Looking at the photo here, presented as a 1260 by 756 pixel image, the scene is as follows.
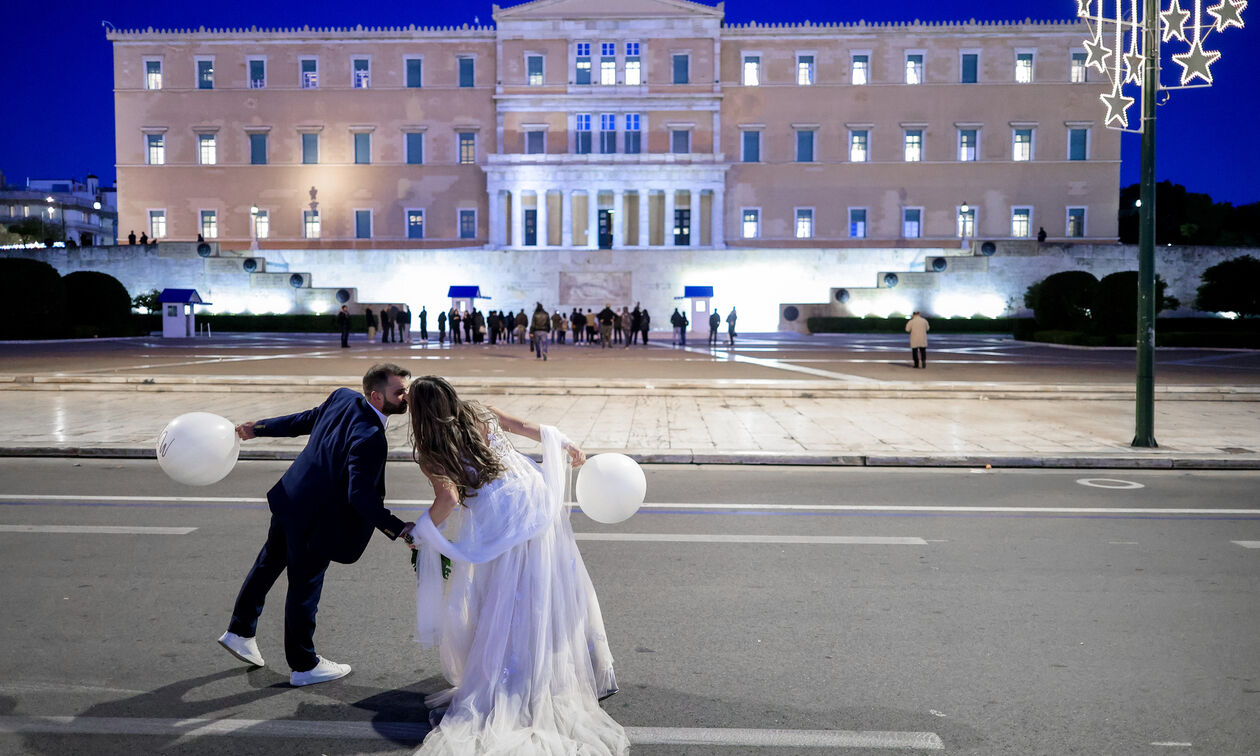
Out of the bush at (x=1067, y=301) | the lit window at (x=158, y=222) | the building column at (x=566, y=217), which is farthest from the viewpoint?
the lit window at (x=158, y=222)

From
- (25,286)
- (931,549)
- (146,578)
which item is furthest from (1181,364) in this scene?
(25,286)

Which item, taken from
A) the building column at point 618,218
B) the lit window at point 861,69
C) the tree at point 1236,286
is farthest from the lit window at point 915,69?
the tree at point 1236,286

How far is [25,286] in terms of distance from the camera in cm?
3534

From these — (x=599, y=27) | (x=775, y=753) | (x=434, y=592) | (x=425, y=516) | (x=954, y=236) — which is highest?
(x=599, y=27)

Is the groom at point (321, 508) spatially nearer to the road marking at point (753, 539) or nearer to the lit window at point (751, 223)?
the road marking at point (753, 539)

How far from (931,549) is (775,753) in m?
3.54

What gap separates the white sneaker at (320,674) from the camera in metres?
4.68

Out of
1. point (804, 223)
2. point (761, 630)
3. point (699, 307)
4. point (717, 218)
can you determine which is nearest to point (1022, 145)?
point (804, 223)

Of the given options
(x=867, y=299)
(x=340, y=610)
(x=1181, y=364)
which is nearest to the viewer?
(x=340, y=610)

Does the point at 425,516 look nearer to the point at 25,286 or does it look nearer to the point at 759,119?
the point at 25,286

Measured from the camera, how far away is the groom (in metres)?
4.36

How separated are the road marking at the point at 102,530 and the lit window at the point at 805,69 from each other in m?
56.6

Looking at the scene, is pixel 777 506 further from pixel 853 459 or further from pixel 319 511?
pixel 319 511

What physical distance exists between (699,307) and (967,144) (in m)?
21.6
